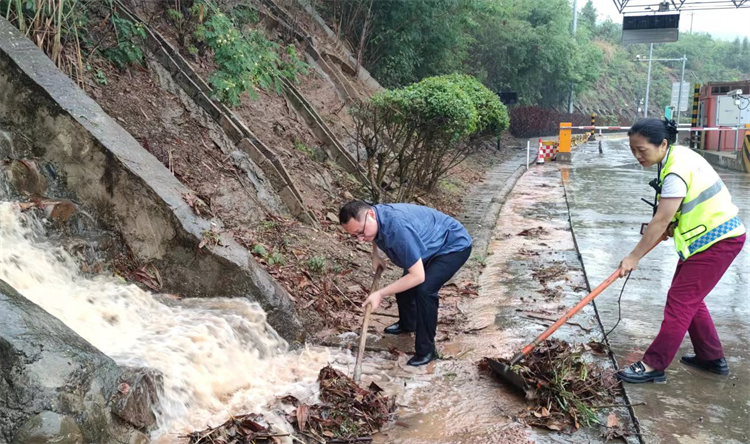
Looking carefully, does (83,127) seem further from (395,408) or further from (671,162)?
(671,162)

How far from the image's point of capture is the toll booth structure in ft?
68.8

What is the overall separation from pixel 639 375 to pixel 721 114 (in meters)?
20.3

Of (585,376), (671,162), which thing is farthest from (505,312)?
(671,162)

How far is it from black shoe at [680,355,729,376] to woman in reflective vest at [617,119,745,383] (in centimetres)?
38

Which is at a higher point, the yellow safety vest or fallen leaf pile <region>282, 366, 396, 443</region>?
the yellow safety vest

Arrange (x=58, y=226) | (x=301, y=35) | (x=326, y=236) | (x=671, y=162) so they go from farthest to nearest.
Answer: (x=301, y=35) → (x=326, y=236) → (x=58, y=226) → (x=671, y=162)

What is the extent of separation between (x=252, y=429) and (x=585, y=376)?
2023 mm

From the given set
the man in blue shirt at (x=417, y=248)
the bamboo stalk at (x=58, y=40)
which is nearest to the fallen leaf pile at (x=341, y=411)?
the man in blue shirt at (x=417, y=248)

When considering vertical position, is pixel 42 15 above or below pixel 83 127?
above

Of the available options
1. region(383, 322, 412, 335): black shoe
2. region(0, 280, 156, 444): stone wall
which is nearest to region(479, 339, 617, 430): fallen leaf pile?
region(383, 322, 412, 335): black shoe

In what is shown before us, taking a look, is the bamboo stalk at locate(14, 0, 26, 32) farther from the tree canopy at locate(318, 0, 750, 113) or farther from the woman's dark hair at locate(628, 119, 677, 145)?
the tree canopy at locate(318, 0, 750, 113)

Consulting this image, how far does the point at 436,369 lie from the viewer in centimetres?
467

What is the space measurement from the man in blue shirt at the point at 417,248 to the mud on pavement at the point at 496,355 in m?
0.30

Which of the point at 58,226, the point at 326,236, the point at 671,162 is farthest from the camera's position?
the point at 326,236
